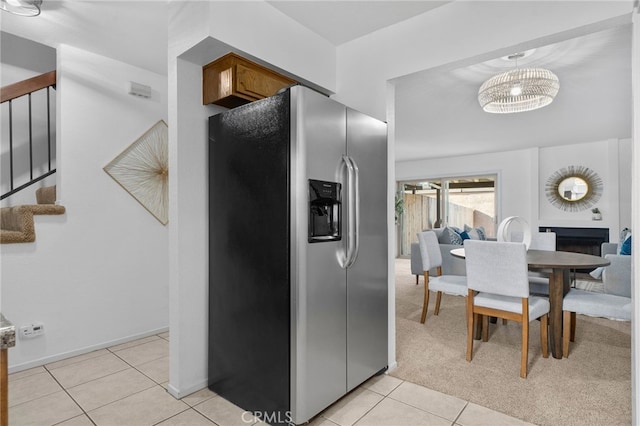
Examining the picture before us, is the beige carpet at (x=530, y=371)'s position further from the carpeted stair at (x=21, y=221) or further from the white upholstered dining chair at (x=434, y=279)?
the carpeted stair at (x=21, y=221)

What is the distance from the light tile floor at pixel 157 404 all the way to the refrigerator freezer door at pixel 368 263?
0.18m

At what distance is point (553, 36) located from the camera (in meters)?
1.90

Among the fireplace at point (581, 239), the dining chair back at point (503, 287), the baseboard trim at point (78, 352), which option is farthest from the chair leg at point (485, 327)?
the fireplace at point (581, 239)

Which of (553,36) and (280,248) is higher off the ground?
(553,36)

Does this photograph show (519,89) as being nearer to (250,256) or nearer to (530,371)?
(530,371)

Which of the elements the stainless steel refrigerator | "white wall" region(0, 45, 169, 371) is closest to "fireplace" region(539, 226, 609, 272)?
the stainless steel refrigerator

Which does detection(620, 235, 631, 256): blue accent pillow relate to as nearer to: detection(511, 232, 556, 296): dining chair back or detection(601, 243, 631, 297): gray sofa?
detection(601, 243, 631, 297): gray sofa

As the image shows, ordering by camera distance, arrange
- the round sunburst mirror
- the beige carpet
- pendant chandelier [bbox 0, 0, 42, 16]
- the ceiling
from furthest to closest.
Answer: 1. the round sunburst mirror
2. the ceiling
3. pendant chandelier [bbox 0, 0, 42, 16]
4. the beige carpet

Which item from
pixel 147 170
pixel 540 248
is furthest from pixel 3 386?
pixel 540 248

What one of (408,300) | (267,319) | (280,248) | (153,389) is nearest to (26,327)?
(153,389)

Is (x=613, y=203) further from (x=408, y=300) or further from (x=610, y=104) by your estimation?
(x=408, y=300)

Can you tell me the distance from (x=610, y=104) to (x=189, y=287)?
5463 mm

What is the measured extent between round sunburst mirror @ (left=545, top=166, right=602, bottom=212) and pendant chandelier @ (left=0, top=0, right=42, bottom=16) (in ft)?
26.8

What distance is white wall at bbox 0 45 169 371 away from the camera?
2.55 m
